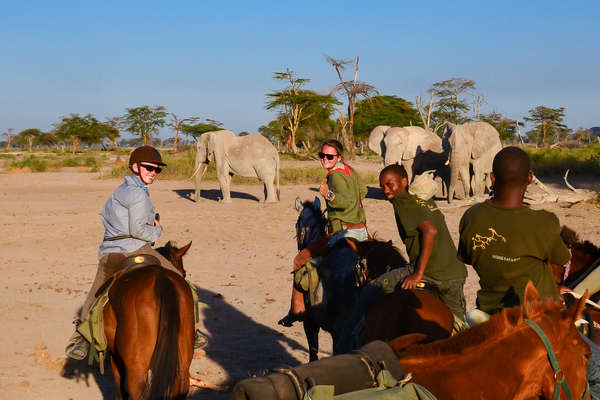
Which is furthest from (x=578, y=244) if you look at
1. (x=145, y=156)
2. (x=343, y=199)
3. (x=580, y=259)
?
(x=145, y=156)

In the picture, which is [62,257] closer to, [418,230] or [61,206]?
[61,206]

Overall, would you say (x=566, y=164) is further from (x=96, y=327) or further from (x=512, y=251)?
(x=96, y=327)

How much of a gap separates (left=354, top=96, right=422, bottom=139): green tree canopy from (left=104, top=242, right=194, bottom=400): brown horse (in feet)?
157

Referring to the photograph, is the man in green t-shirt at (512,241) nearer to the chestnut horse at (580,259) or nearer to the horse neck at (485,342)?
the horse neck at (485,342)

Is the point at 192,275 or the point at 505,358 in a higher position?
the point at 505,358

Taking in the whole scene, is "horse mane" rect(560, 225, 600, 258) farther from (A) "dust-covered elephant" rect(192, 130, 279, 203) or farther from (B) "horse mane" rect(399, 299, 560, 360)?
(A) "dust-covered elephant" rect(192, 130, 279, 203)

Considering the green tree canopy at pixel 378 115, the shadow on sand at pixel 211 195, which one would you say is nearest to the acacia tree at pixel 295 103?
the green tree canopy at pixel 378 115

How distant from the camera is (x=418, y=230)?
3.86 metres

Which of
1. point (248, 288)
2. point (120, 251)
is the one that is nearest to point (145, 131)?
point (248, 288)

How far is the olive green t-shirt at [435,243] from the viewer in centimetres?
386

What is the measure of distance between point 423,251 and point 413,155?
16.0 meters

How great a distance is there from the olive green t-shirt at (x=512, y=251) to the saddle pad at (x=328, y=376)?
45.7 inches

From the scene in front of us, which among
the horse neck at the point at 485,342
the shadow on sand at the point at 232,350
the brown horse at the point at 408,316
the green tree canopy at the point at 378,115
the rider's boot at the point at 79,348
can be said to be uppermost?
the green tree canopy at the point at 378,115

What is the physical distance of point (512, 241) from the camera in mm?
2996
